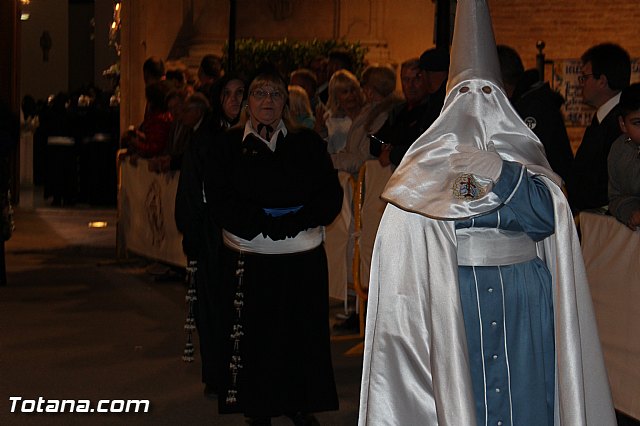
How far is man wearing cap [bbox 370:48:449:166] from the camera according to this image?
8.04 meters

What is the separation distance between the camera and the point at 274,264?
6.67 meters

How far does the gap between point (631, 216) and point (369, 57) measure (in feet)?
45.7

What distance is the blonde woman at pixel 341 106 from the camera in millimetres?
10547

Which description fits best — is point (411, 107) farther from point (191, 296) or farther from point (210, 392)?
point (210, 392)

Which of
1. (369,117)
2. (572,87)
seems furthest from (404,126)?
(572,87)

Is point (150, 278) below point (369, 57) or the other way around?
below

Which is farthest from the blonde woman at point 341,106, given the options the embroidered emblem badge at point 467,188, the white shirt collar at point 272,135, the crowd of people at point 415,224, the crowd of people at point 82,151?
the crowd of people at point 82,151

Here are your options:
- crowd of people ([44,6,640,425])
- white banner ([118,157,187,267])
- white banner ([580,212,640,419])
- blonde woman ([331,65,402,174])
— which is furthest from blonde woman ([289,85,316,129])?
white banner ([580,212,640,419])

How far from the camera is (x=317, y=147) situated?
6785mm

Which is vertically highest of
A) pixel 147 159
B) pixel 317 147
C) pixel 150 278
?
pixel 317 147

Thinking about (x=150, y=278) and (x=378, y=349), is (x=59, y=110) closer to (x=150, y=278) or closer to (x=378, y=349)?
(x=150, y=278)

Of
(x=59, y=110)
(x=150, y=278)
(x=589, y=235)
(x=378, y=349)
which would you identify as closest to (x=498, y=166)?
(x=378, y=349)

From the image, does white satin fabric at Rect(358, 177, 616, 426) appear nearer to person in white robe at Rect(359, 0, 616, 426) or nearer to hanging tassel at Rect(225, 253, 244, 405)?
person in white robe at Rect(359, 0, 616, 426)

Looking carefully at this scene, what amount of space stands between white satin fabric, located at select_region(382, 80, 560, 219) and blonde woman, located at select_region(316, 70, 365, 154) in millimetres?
5635
